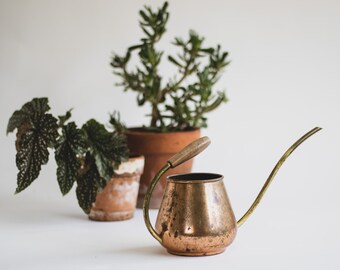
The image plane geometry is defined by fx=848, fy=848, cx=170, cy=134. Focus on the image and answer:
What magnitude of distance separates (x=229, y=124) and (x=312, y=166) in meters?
0.28

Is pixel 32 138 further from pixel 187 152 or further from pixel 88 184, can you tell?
pixel 187 152

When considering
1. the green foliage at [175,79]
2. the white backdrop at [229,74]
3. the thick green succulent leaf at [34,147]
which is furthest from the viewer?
the white backdrop at [229,74]

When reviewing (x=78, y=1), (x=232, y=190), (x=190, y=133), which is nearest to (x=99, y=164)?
(x=190, y=133)

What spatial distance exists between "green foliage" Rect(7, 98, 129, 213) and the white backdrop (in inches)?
17.5

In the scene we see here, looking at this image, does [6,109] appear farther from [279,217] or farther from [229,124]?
[279,217]

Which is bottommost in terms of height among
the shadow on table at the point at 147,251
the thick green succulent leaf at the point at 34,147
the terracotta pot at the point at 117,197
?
the shadow on table at the point at 147,251

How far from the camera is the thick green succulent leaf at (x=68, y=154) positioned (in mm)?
1838

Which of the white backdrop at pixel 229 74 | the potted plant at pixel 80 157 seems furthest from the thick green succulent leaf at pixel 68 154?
the white backdrop at pixel 229 74

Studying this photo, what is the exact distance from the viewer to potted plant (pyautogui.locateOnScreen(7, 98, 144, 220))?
6.01 ft

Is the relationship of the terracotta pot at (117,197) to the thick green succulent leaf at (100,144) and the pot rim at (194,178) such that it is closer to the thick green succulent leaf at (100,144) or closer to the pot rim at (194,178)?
the thick green succulent leaf at (100,144)

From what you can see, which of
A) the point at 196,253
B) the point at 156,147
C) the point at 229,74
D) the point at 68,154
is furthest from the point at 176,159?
the point at 229,74

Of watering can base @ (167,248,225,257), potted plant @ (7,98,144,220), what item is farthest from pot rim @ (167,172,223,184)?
potted plant @ (7,98,144,220)

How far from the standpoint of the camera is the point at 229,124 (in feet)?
8.39

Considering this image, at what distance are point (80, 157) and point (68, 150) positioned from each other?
0.18 ft
